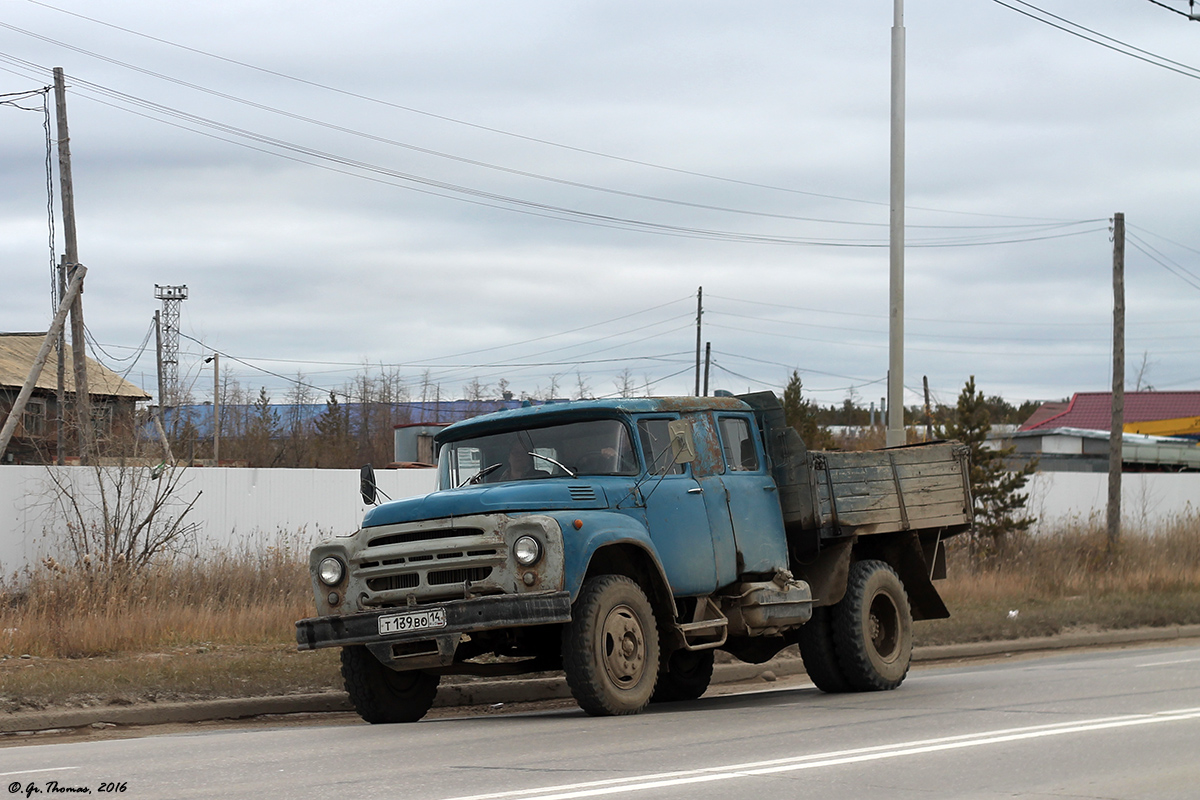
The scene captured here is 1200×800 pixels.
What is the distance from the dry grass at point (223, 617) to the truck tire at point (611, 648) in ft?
12.1

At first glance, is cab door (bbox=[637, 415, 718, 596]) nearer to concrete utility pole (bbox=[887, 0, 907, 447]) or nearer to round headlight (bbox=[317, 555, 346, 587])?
round headlight (bbox=[317, 555, 346, 587])

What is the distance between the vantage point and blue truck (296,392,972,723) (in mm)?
9094

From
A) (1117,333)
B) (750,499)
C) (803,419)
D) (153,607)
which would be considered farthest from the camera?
(803,419)

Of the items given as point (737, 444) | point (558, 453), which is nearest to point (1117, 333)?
point (737, 444)

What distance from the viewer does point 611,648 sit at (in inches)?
368

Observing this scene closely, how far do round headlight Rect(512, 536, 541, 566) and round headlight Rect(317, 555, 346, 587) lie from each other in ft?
4.93

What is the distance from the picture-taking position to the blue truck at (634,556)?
909cm

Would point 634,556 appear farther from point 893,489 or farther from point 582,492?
point 893,489

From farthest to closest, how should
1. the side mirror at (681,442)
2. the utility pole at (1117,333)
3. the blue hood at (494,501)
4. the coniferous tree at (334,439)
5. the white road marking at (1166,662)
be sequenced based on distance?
the coniferous tree at (334,439) < the utility pole at (1117,333) < the white road marking at (1166,662) < the side mirror at (681,442) < the blue hood at (494,501)

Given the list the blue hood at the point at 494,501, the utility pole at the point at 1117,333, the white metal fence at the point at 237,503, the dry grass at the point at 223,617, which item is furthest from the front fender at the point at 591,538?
the utility pole at the point at 1117,333

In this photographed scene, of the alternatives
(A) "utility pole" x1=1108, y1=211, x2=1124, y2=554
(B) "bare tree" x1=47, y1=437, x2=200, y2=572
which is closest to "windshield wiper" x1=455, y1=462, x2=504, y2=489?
(B) "bare tree" x1=47, y1=437, x2=200, y2=572

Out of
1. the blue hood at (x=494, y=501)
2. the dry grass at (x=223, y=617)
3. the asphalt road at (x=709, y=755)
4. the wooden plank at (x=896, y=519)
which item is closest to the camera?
the asphalt road at (x=709, y=755)

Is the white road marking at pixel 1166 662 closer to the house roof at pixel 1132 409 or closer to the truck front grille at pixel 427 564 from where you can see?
the truck front grille at pixel 427 564

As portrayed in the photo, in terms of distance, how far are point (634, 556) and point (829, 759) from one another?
3.04 metres
